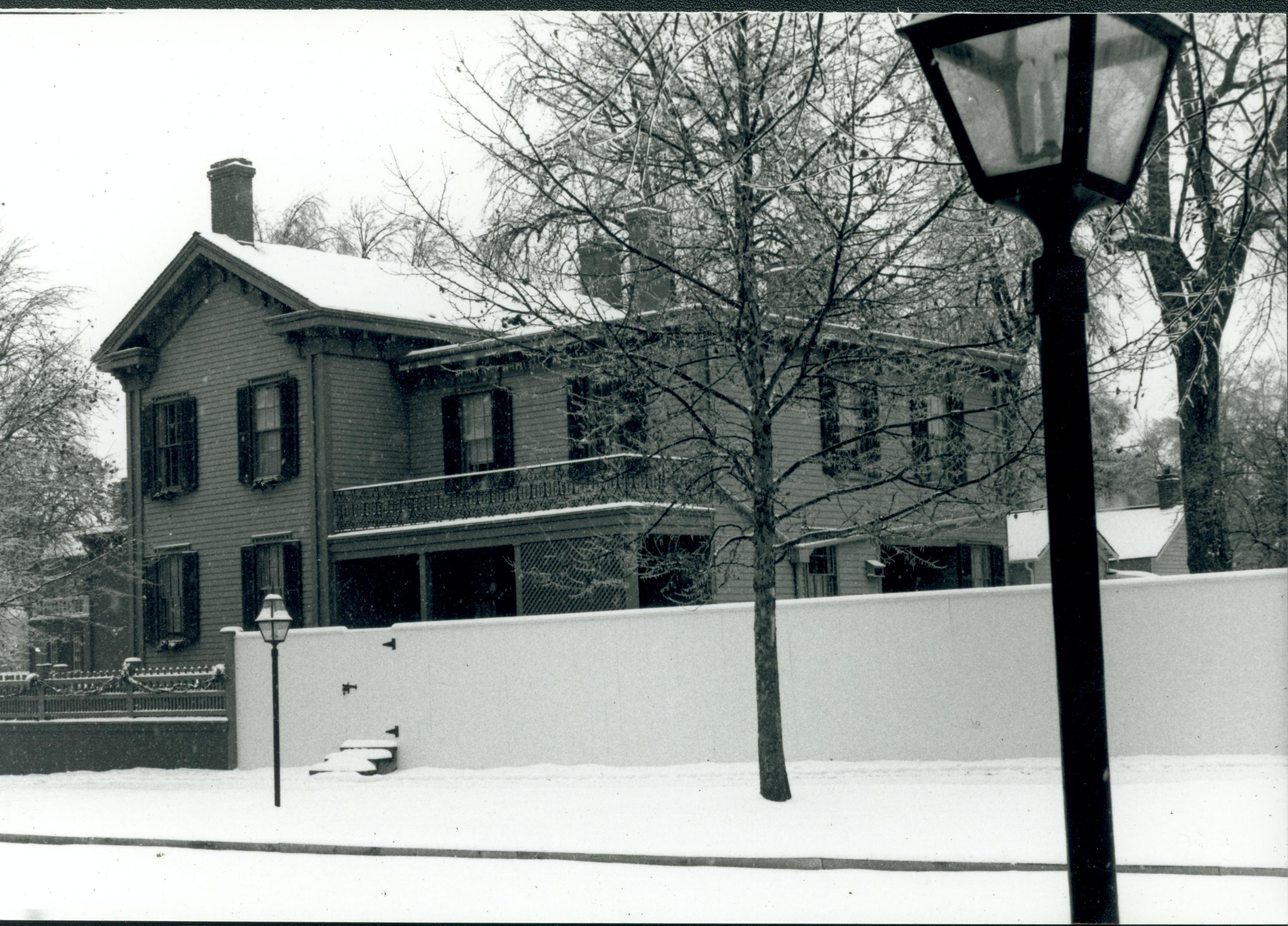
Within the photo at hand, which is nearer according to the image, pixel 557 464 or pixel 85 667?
pixel 557 464

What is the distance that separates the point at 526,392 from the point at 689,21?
11710mm

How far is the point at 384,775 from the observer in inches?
637

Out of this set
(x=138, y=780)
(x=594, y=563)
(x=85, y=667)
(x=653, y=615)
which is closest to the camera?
(x=653, y=615)

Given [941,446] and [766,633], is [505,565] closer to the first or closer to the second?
[766,633]

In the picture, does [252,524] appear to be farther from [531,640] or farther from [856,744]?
[856,744]

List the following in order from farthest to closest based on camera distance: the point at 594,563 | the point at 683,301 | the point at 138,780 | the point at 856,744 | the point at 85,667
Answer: the point at 85,667 → the point at 594,563 → the point at 138,780 → the point at 856,744 → the point at 683,301

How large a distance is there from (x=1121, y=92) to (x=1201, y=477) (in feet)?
42.1

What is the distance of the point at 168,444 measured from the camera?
24125 millimetres

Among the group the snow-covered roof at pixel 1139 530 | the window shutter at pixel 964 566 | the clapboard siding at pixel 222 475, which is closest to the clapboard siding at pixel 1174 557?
the snow-covered roof at pixel 1139 530

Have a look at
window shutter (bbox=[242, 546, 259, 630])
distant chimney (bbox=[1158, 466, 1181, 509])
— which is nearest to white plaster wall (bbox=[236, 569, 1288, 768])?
window shutter (bbox=[242, 546, 259, 630])

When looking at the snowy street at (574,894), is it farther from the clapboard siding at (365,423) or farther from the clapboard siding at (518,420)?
the clapboard siding at (365,423)

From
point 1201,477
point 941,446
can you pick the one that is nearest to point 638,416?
point 941,446

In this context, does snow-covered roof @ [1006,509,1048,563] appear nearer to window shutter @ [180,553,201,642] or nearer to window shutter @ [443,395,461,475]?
window shutter @ [443,395,461,475]

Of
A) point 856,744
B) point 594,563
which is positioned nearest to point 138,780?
point 594,563
